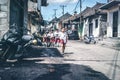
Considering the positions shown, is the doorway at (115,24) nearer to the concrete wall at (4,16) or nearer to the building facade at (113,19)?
the building facade at (113,19)

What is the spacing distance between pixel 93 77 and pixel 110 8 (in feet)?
71.1

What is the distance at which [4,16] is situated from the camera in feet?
39.5

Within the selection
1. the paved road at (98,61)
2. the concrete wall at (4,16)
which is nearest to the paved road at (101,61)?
the paved road at (98,61)

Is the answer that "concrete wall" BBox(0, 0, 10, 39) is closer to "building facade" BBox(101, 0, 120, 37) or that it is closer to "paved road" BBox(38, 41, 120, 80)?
"paved road" BBox(38, 41, 120, 80)

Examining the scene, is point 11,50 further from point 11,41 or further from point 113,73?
point 113,73

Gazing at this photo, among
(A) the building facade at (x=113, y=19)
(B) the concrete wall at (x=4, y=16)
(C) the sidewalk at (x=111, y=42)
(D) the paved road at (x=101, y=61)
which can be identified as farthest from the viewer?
(A) the building facade at (x=113, y=19)

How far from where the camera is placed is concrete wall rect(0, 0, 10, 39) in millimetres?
11961

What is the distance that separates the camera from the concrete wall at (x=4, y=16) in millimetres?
11961

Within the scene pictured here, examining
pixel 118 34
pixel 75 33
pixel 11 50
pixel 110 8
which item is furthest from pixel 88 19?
pixel 11 50

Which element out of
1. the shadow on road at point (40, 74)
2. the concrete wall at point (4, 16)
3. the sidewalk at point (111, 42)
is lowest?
the shadow on road at point (40, 74)

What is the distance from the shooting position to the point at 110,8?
1153 inches

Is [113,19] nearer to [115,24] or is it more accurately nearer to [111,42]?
[115,24]

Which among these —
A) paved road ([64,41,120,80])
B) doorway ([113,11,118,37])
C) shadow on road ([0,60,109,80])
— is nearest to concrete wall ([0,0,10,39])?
shadow on road ([0,60,109,80])

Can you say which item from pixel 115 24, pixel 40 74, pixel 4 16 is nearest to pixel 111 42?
pixel 115 24
